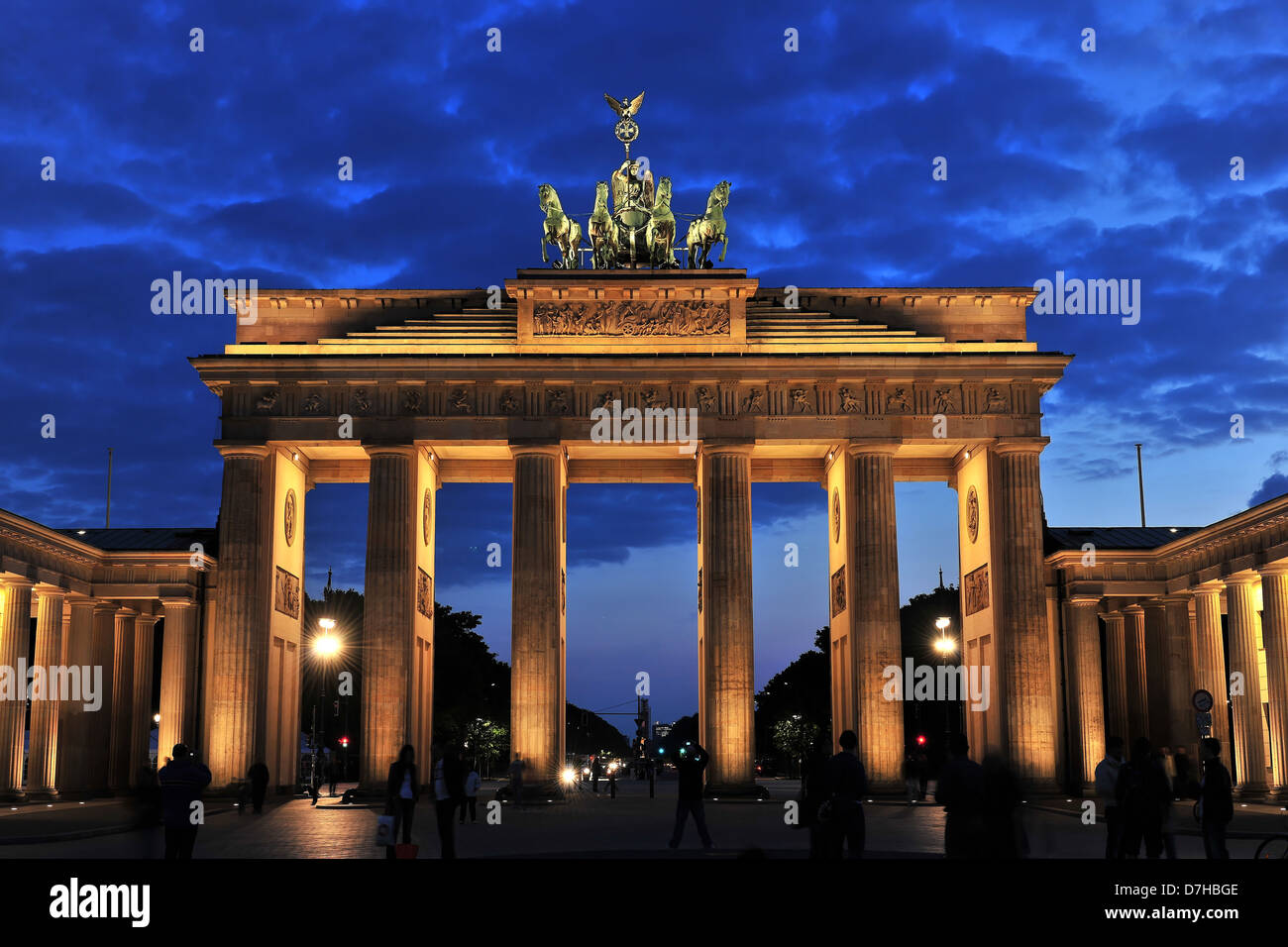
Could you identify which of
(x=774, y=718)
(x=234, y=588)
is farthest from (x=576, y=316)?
(x=774, y=718)

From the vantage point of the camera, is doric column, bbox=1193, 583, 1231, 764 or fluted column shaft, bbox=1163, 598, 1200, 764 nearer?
doric column, bbox=1193, 583, 1231, 764

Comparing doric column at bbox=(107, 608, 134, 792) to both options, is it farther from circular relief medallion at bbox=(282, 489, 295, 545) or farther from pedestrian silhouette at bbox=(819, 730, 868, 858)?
pedestrian silhouette at bbox=(819, 730, 868, 858)

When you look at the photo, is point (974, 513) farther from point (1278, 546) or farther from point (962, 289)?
point (1278, 546)

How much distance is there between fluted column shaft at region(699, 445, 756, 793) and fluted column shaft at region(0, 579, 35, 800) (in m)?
23.8

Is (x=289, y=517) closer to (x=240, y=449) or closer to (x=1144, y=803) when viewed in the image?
(x=240, y=449)

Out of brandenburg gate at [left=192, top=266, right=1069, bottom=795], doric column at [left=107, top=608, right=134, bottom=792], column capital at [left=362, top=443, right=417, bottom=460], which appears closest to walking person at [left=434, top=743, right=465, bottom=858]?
brandenburg gate at [left=192, top=266, right=1069, bottom=795]

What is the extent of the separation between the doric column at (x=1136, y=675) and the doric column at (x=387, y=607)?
28.3 metres

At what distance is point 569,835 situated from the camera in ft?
106

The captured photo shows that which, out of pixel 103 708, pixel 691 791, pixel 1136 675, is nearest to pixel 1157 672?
pixel 1136 675

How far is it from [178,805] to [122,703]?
3946 centimetres

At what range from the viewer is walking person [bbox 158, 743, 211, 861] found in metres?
20.4

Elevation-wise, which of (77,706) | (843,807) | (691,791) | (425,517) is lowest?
(691,791)
